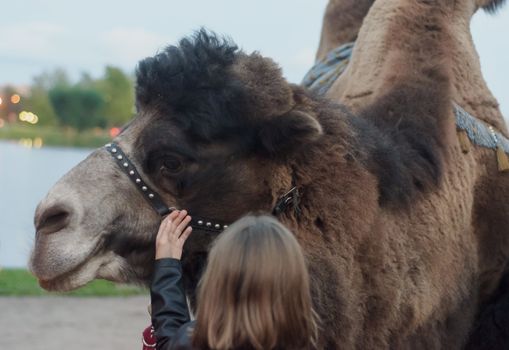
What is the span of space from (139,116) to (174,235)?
50 cm

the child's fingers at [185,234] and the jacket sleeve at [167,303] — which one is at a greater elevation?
the child's fingers at [185,234]

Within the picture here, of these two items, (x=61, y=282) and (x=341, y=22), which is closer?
(x=61, y=282)

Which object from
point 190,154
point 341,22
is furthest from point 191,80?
point 341,22

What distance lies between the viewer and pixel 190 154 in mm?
3121

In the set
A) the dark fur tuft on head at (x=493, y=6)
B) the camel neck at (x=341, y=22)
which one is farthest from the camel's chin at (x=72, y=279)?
the camel neck at (x=341, y=22)

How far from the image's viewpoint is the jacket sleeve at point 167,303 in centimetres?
282

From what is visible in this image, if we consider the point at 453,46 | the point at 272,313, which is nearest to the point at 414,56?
the point at 453,46

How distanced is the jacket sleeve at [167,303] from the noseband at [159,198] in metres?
0.24

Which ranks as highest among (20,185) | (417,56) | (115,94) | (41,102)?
(417,56)

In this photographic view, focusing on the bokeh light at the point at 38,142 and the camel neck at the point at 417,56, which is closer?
the camel neck at the point at 417,56

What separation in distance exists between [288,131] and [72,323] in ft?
21.3

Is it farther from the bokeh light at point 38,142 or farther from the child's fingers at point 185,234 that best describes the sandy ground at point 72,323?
the bokeh light at point 38,142

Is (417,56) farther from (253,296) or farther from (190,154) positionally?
(253,296)

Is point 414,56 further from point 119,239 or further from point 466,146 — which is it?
point 119,239
